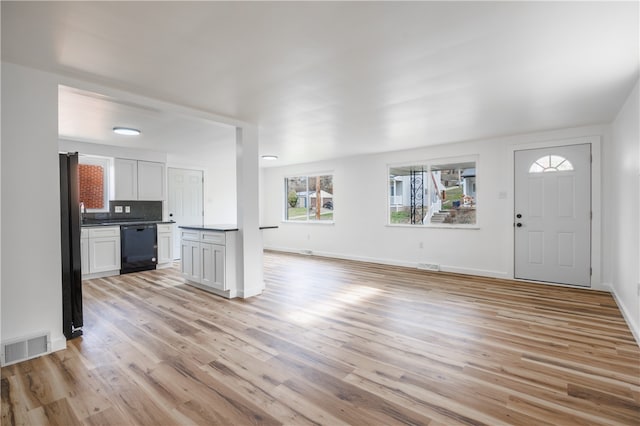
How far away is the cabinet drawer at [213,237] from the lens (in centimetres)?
417

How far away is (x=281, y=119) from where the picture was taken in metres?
4.01

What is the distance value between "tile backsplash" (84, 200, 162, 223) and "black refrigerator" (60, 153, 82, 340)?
131 inches

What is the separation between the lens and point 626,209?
3396 mm

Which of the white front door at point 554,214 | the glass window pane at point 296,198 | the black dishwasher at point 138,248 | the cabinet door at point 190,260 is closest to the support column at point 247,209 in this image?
the cabinet door at point 190,260

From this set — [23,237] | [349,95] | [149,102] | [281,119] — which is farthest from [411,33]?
[23,237]

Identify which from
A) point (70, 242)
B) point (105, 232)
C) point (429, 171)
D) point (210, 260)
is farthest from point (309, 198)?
point (70, 242)

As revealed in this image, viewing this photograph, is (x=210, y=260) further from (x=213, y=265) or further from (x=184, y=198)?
(x=184, y=198)

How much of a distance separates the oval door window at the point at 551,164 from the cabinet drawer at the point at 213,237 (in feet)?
15.6

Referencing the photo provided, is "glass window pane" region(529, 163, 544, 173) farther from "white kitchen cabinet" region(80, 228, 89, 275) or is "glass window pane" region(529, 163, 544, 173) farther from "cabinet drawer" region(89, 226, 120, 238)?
"white kitchen cabinet" region(80, 228, 89, 275)

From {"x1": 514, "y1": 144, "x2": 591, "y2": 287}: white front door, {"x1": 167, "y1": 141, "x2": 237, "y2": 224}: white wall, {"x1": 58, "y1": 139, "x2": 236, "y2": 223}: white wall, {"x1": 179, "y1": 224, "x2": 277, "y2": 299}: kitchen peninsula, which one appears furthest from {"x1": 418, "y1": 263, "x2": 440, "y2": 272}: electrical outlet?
{"x1": 167, "y1": 141, "x2": 237, "y2": 224}: white wall

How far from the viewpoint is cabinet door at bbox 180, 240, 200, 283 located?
4.62m

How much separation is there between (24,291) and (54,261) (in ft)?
0.92

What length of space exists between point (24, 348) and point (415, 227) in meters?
5.58

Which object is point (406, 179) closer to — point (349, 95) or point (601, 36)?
point (349, 95)
